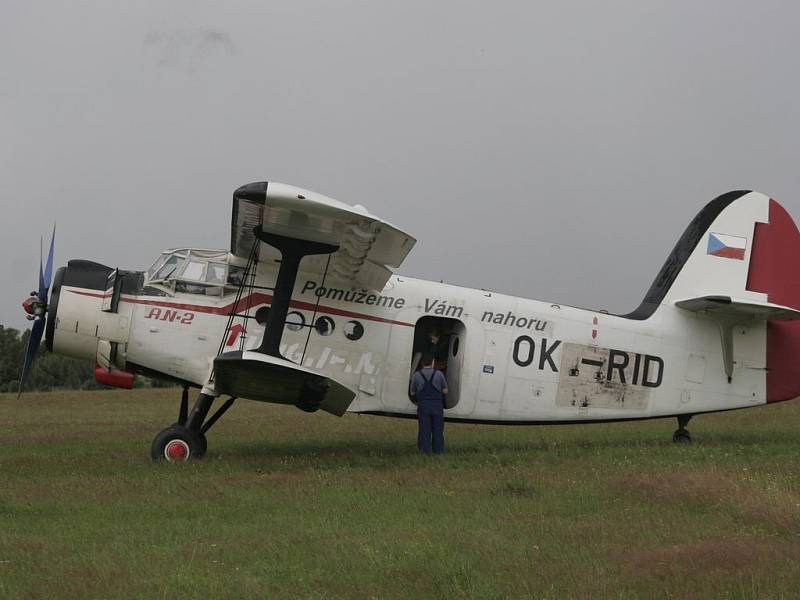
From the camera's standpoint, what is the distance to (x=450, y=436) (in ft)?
55.2

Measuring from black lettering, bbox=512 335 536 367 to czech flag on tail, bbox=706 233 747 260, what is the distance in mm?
3619

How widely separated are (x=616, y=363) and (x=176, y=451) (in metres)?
6.67

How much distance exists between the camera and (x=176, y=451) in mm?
11945

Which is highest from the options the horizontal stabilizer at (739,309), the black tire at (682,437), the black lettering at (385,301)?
the horizontal stabilizer at (739,309)

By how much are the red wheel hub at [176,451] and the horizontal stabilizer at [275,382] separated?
35.7 inches

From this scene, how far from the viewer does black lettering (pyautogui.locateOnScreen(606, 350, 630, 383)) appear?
1354cm

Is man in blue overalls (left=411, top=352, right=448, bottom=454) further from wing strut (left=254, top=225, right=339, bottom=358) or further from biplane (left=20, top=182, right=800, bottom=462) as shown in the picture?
wing strut (left=254, top=225, right=339, bottom=358)

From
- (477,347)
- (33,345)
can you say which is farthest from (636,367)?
(33,345)

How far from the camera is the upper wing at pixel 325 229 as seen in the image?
32.7ft

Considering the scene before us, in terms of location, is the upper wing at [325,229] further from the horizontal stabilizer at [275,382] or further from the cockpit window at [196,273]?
the horizontal stabilizer at [275,382]

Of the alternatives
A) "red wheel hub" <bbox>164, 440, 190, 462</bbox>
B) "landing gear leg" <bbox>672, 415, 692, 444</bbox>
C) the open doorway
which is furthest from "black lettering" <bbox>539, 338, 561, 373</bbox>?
"red wheel hub" <bbox>164, 440, 190, 462</bbox>

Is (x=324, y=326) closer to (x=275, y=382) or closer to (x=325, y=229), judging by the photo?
(x=275, y=382)

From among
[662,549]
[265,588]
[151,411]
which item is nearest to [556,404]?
[662,549]

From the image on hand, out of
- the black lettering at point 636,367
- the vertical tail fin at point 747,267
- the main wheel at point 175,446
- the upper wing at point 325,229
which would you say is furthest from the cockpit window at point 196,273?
the vertical tail fin at point 747,267
